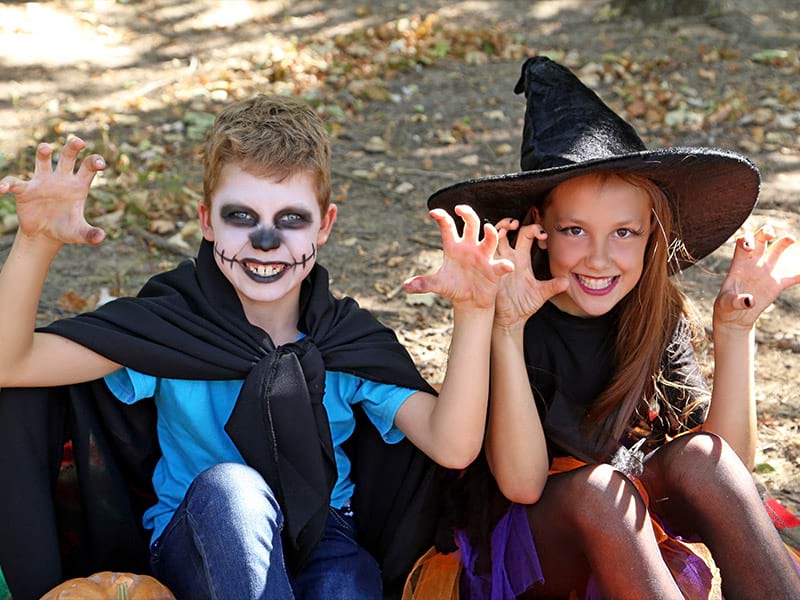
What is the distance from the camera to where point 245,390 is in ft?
9.22

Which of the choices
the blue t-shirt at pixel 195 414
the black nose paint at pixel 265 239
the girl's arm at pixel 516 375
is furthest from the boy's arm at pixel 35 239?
the girl's arm at pixel 516 375

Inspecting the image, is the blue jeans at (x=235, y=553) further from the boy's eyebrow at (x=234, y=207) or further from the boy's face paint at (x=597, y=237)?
the boy's face paint at (x=597, y=237)

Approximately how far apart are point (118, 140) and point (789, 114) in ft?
14.9

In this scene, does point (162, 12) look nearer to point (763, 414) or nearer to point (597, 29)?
point (597, 29)

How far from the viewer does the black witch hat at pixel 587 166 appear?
282 cm

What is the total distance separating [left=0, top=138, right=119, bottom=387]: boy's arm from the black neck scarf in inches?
5.7

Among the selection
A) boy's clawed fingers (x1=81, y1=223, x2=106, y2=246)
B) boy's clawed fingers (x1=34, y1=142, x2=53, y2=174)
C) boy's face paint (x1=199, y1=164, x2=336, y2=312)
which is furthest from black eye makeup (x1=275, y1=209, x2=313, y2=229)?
boy's clawed fingers (x1=34, y1=142, x2=53, y2=174)

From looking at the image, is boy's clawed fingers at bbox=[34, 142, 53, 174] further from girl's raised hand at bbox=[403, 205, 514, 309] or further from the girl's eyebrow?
the girl's eyebrow

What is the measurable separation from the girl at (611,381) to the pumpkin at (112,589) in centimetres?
81

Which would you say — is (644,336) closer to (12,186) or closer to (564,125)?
(564,125)

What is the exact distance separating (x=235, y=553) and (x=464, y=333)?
32.6 inches

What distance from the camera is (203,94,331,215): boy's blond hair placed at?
9.43 ft

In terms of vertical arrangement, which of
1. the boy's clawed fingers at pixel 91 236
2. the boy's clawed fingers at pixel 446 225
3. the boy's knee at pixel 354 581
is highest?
the boy's clawed fingers at pixel 446 225

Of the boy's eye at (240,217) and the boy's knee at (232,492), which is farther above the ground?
the boy's eye at (240,217)
